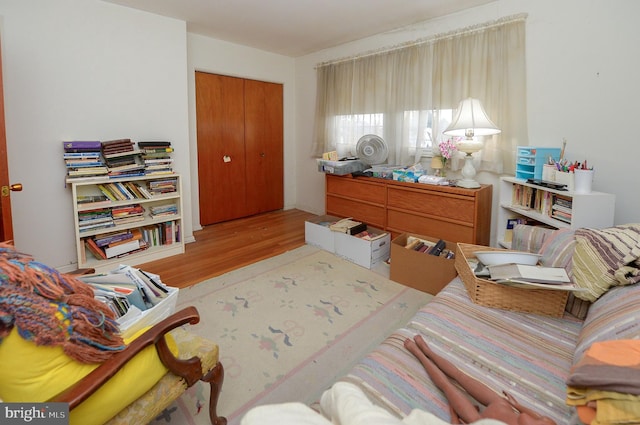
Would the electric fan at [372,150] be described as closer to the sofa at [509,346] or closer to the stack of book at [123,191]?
the sofa at [509,346]

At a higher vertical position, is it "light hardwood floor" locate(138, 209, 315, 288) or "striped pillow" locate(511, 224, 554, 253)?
"striped pillow" locate(511, 224, 554, 253)

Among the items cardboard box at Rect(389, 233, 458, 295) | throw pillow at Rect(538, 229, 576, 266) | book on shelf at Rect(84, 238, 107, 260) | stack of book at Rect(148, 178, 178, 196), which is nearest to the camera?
throw pillow at Rect(538, 229, 576, 266)

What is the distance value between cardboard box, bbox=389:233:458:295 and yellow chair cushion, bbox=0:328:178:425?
6.79ft

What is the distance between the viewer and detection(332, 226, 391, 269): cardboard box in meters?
3.13

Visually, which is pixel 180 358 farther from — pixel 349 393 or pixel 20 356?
pixel 349 393

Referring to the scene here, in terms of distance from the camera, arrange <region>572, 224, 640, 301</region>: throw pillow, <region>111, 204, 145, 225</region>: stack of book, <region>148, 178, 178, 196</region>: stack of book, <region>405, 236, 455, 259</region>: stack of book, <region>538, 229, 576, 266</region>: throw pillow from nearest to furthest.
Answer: <region>572, 224, 640, 301</region>: throw pillow < <region>538, 229, 576, 266</region>: throw pillow < <region>405, 236, 455, 259</region>: stack of book < <region>111, 204, 145, 225</region>: stack of book < <region>148, 178, 178, 196</region>: stack of book

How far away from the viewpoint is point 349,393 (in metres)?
0.78

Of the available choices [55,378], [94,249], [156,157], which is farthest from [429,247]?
[94,249]

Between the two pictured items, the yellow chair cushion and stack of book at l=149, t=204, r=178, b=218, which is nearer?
the yellow chair cushion

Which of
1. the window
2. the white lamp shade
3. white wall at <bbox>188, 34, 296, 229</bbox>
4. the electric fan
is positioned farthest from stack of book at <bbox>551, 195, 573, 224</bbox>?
white wall at <bbox>188, 34, 296, 229</bbox>

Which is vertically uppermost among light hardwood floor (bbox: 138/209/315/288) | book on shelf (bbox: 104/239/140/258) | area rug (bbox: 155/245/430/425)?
book on shelf (bbox: 104/239/140/258)

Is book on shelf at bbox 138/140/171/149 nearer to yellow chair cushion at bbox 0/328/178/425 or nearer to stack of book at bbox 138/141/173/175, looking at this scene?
stack of book at bbox 138/141/173/175

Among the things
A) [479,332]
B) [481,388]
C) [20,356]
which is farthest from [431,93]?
[20,356]

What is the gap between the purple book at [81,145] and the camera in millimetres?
2896
